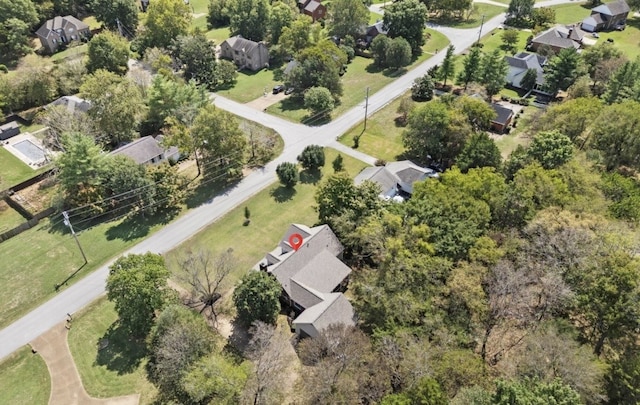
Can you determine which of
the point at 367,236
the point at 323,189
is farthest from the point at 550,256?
the point at 323,189

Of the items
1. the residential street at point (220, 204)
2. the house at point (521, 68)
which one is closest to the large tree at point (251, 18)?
the residential street at point (220, 204)

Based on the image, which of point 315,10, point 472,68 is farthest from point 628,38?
point 315,10

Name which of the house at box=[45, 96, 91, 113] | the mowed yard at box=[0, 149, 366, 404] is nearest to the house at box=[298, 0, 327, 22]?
the mowed yard at box=[0, 149, 366, 404]

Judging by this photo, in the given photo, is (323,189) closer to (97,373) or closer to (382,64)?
(97,373)

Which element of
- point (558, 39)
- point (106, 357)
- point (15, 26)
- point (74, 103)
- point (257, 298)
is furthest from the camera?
point (15, 26)

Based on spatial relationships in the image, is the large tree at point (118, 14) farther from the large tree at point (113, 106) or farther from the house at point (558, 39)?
A: the house at point (558, 39)

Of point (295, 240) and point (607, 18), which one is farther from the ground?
point (295, 240)

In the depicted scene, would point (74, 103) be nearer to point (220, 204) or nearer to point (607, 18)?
point (220, 204)
